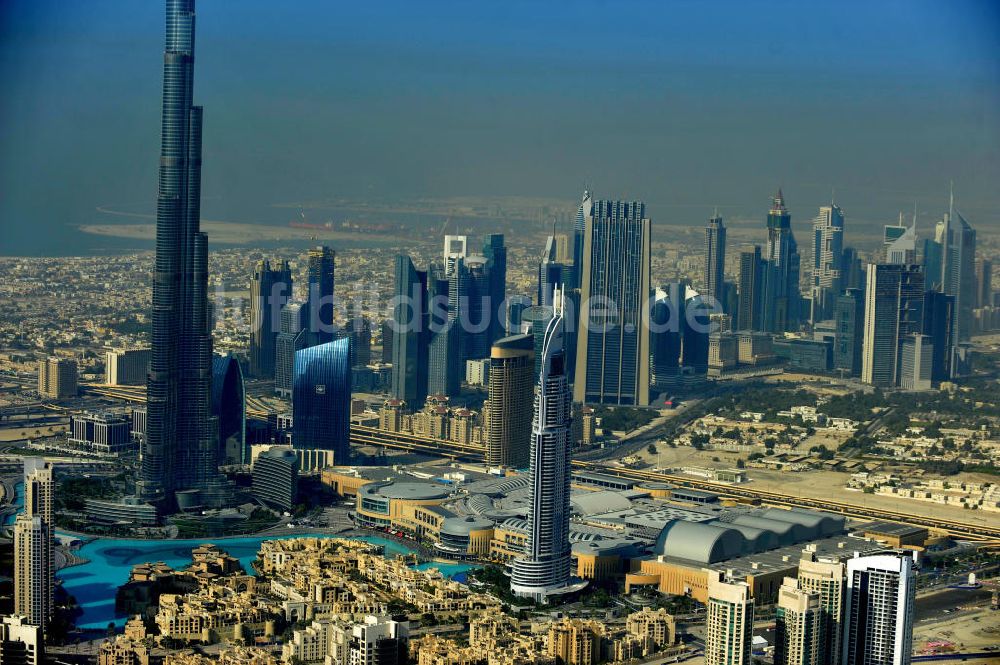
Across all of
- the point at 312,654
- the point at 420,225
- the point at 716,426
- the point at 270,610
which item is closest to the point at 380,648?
the point at 312,654

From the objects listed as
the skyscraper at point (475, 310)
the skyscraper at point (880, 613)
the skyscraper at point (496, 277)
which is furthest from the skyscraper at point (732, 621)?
the skyscraper at point (496, 277)

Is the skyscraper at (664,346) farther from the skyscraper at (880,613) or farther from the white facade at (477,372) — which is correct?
the skyscraper at (880,613)

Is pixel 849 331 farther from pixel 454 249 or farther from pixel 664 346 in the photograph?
pixel 454 249

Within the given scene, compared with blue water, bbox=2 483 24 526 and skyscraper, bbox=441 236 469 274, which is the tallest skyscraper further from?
skyscraper, bbox=441 236 469 274

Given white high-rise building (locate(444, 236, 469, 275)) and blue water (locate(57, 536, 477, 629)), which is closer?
blue water (locate(57, 536, 477, 629))

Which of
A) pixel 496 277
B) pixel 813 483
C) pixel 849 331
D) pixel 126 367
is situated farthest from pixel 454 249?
pixel 813 483

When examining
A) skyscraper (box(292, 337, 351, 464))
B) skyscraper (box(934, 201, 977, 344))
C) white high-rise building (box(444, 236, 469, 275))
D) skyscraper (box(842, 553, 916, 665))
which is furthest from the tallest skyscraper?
skyscraper (box(934, 201, 977, 344))

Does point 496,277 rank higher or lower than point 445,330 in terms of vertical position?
higher
